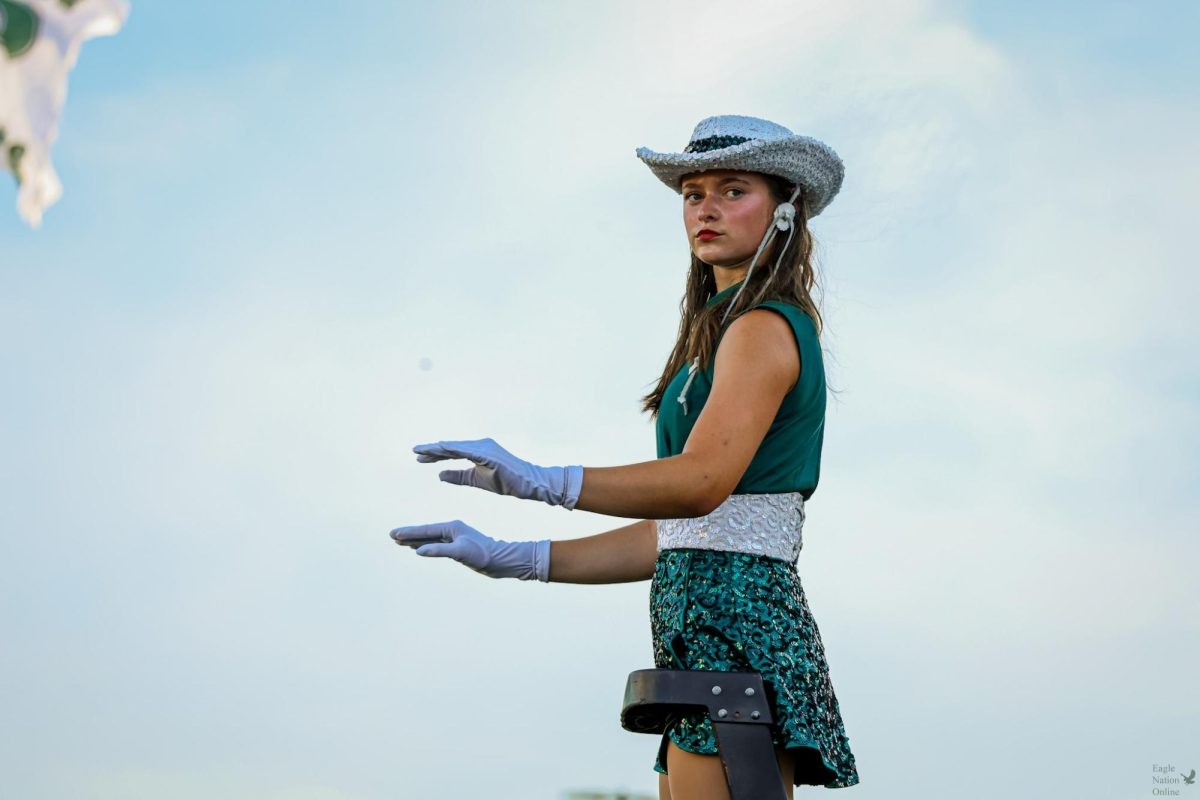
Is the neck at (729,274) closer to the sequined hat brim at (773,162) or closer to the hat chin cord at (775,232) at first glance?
the hat chin cord at (775,232)

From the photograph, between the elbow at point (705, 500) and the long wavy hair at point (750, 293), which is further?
the long wavy hair at point (750, 293)

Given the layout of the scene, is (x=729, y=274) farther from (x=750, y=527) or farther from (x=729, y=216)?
(x=750, y=527)

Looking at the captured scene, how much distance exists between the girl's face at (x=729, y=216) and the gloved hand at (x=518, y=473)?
2.65 feet

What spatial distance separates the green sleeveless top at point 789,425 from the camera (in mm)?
3314

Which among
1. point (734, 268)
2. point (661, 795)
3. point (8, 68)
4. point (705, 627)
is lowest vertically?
point (661, 795)

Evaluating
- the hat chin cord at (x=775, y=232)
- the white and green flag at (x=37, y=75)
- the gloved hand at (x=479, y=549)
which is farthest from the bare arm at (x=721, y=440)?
the white and green flag at (x=37, y=75)

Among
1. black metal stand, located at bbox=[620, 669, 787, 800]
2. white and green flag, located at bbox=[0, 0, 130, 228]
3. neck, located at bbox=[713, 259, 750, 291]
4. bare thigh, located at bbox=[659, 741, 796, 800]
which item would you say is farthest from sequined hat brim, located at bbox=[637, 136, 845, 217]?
white and green flag, located at bbox=[0, 0, 130, 228]

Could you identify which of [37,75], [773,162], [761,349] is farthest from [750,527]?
[37,75]

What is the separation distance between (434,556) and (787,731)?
2.92 feet

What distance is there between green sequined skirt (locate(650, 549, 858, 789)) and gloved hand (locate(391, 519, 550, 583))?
1.47 ft

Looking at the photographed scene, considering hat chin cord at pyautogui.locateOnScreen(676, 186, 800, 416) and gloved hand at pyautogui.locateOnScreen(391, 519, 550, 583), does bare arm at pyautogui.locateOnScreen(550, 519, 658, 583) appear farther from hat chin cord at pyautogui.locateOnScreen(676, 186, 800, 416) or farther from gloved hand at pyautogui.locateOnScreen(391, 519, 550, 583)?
hat chin cord at pyautogui.locateOnScreen(676, 186, 800, 416)

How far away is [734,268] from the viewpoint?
3.57 meters

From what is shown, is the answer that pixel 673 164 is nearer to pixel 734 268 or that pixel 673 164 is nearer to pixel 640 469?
pixel 734 268

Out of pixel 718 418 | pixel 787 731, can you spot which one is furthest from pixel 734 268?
pixel 787 731
